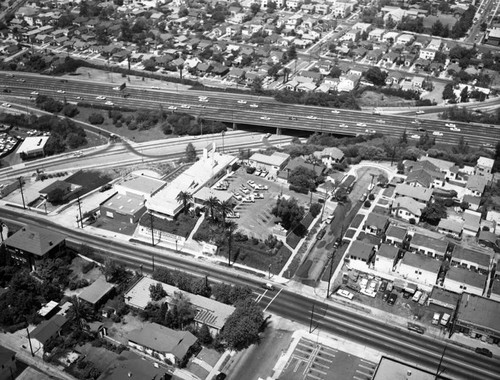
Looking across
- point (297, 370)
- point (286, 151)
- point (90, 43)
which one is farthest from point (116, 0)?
point (297, 370)

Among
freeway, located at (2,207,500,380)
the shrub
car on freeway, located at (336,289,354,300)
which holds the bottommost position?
the shrub

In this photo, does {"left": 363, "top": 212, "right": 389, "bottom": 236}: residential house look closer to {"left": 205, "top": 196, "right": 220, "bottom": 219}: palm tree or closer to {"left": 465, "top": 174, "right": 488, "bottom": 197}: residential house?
{"left": 465, "top": 174, "right": 488, "bottom": 197}: residential house

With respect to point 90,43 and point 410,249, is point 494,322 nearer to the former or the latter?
point 410,249

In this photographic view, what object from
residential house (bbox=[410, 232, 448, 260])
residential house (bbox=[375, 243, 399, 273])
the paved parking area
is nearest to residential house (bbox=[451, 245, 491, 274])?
residential house (bbox=[410, 232, 448, 260])

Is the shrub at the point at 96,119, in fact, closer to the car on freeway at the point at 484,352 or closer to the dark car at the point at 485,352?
the car on freeway at the point at 484,352

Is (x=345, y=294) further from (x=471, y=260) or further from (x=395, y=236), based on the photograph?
(x=471, y=260)

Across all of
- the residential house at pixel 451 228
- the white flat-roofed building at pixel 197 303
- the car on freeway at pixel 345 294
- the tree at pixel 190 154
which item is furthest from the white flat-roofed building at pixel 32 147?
the residential house at pixel 451 228
